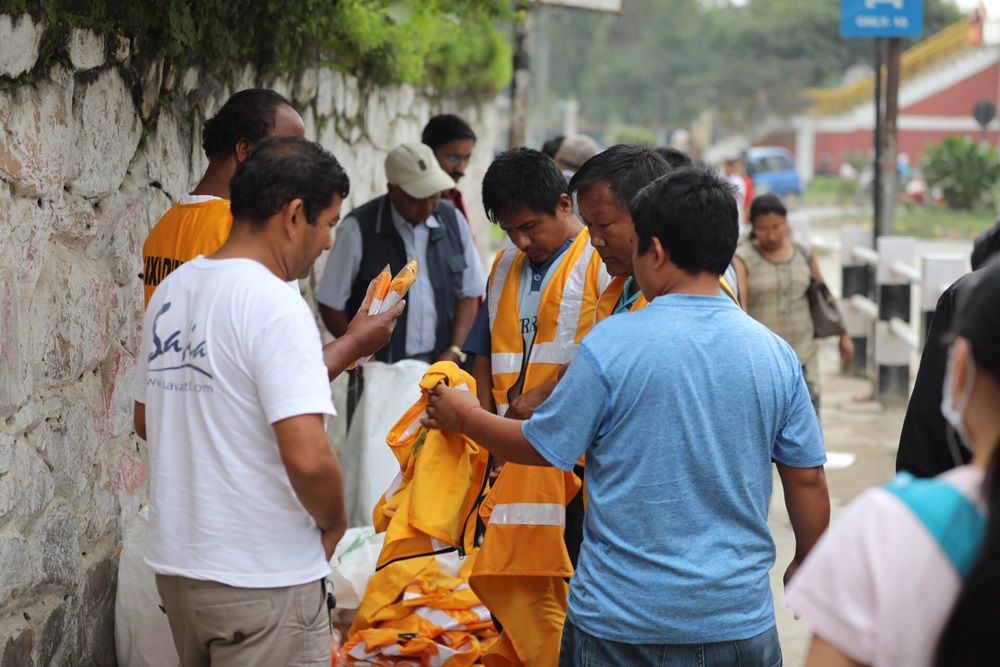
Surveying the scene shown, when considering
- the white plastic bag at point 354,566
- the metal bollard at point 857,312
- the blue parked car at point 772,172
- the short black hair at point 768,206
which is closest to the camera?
the white plastic bag at point 354,566

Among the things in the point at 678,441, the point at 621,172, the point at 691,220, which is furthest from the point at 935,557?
the point at 621,172

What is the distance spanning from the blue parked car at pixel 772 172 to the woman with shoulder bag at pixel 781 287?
96.8 feet

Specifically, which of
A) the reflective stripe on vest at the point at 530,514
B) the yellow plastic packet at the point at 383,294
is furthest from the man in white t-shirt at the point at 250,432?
the reflective stripe on vest at the point at 530,514

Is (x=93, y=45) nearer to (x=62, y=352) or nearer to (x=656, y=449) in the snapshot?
(x=62, y=352)

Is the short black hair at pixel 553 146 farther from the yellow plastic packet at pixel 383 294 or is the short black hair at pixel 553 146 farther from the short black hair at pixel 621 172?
the yellow plastic packet at pixel 383 294

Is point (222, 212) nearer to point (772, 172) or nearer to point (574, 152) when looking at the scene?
point (574, 152)

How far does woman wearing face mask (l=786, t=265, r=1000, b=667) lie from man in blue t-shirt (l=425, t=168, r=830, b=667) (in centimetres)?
91

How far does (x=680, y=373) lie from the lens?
8.45ft

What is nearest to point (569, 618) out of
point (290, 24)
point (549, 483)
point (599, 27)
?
point (549, 483)

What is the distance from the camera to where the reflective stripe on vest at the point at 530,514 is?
365 cm

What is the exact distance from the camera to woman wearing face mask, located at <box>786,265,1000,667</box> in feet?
5.16

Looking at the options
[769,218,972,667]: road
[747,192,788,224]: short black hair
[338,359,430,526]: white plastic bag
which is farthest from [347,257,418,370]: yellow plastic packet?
[747,192,788,224]: short black hair

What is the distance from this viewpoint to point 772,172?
124ft

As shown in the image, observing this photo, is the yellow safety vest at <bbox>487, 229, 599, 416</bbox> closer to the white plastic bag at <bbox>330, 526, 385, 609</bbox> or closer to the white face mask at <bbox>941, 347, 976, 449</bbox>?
the white plastic bag at <bbox>330, 526, 385, 609</bbox>
